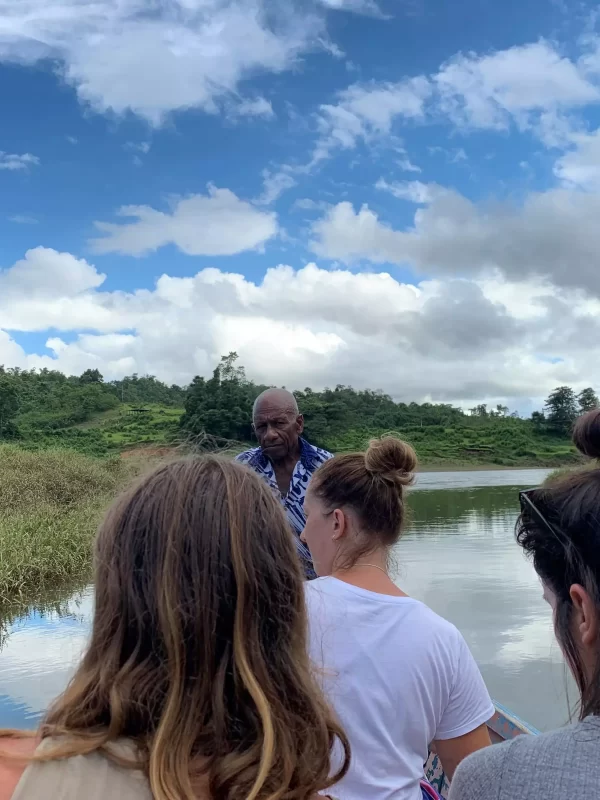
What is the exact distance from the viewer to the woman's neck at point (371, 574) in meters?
1.45

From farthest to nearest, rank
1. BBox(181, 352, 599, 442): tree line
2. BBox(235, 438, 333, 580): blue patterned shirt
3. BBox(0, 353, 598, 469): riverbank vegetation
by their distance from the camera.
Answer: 1. BBox(0, 353, 598, 469): riverbank vegetation
2. BBox(181, 352, 599, 442): tree line
3. BBox(235, 438, 333, 580): blue patterned shirt

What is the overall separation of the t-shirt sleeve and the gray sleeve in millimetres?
575

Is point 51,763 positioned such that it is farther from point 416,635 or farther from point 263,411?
point 263,411

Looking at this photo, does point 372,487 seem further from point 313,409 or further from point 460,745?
point 313,409

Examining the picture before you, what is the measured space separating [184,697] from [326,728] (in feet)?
0.68

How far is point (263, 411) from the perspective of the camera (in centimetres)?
307

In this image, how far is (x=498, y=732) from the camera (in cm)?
256

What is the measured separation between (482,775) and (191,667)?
1.18 ft

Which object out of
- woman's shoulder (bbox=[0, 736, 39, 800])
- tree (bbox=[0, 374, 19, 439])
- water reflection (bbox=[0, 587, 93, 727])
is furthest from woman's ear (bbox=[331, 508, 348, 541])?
tree (bbox=[0, 374, 19, 439])

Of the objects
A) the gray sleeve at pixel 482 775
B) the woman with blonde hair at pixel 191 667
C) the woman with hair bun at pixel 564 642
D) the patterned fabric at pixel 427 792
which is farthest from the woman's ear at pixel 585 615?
the patterned fabric at pixel 427 792

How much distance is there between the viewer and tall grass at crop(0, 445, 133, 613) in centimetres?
690

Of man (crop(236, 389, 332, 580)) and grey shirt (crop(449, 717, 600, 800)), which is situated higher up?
man (crop(236, 389, 332, 580))

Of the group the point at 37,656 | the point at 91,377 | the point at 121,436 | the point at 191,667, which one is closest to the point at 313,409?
the point at 121,436

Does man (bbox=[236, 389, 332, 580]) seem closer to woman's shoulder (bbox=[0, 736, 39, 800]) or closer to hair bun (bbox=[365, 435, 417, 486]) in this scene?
hair bun (bbox=[365, 435, 417, 486])
